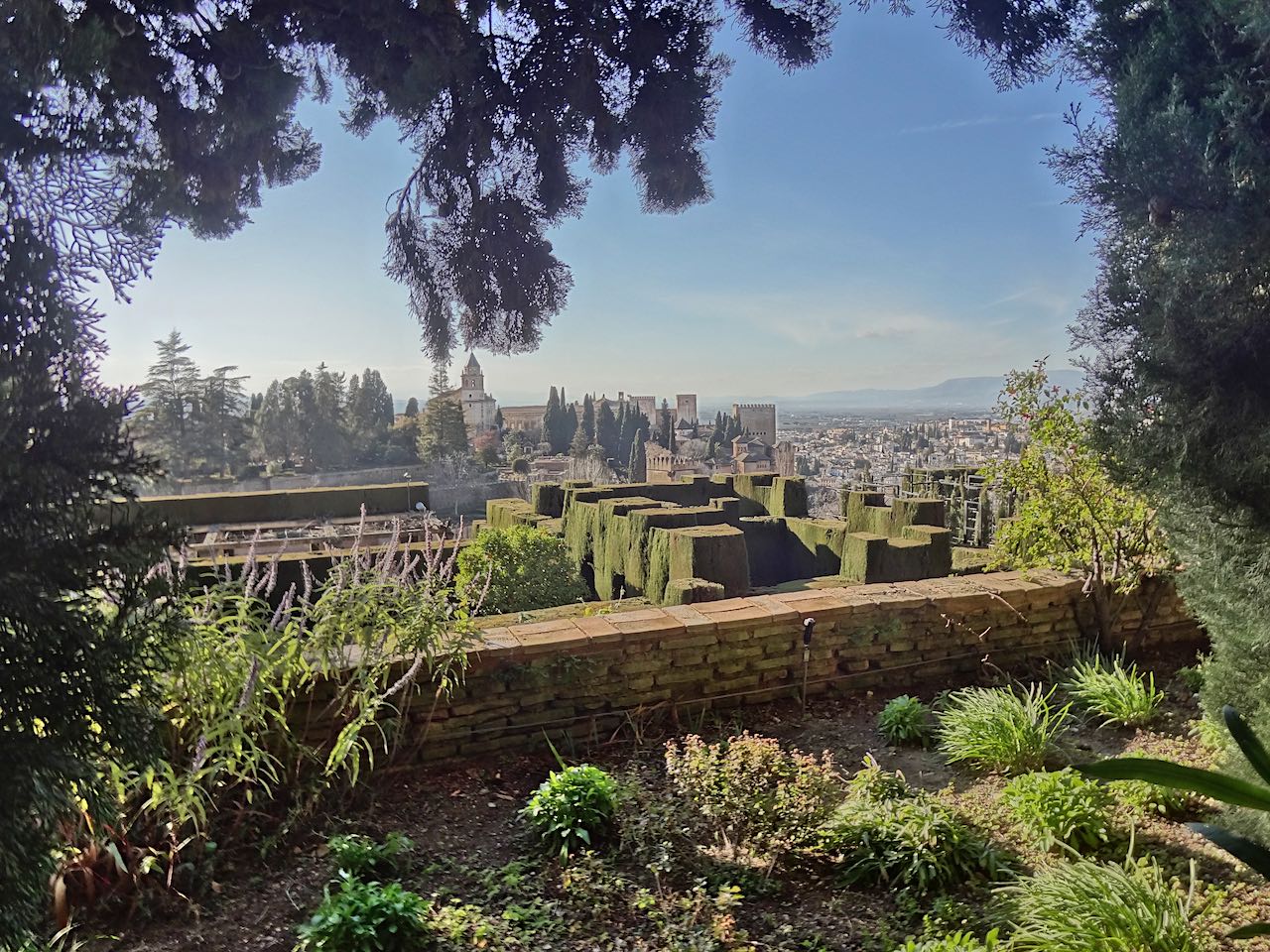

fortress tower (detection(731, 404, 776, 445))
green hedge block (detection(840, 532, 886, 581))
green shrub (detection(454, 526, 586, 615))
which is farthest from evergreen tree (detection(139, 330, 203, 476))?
green hedge block (detection(840, 532, 886, 581))

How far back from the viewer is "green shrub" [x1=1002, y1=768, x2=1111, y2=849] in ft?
6.42

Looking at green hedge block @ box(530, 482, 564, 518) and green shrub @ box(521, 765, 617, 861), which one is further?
green hedge block @ box(530, 482, 564, 518)

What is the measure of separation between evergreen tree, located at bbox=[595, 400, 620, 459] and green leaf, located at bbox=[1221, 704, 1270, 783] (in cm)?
445

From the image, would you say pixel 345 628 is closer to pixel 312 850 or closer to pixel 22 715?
pixel 312 850

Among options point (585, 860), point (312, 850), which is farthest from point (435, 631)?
point (585, 860)

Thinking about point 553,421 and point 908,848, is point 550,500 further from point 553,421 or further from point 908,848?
point 908,848

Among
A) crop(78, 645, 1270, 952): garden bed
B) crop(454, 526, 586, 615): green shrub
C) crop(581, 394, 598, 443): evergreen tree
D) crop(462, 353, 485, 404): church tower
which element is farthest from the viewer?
crop(454, 526, 586, 615): green shrub

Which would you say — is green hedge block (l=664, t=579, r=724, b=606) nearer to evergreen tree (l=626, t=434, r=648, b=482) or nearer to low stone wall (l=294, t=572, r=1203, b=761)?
low stone wall (l=294, t=572, r=1203, b=761)

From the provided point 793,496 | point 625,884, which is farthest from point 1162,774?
point 793,496

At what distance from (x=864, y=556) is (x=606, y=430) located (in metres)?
2.10

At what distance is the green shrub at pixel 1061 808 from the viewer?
1956 millimetres

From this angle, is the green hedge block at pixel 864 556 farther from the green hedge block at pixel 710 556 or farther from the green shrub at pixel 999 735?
the green shrub at pixel 999 735

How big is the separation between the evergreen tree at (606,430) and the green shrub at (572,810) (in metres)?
3.54

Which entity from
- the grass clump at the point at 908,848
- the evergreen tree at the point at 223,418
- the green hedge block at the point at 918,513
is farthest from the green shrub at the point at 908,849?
the green hedge block at the point at 918,513
